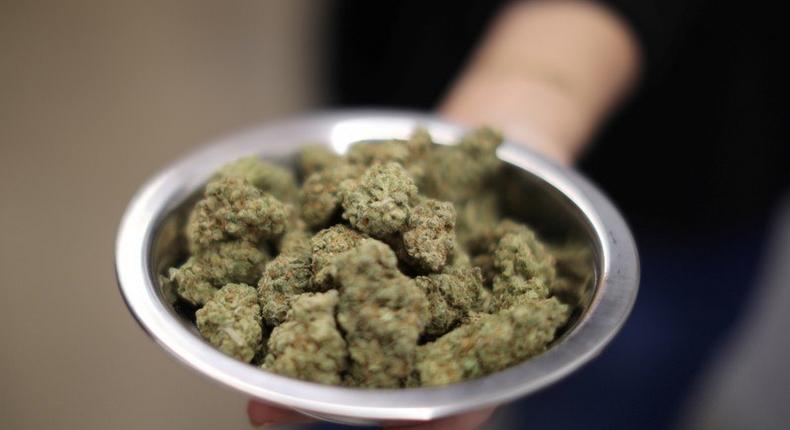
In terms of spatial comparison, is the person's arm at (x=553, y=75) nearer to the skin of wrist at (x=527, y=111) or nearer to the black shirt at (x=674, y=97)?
the skin of wrist at (x=527, y=111)

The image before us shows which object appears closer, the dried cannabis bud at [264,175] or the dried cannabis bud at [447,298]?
the dried cannabis bud at [447,298]

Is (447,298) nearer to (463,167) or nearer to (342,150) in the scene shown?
(463,167)

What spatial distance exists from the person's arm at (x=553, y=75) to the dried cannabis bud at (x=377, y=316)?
23.2 inches

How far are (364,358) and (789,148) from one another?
1287mm

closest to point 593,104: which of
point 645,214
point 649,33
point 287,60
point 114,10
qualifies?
point 649,33

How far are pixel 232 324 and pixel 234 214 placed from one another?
0.52 feet

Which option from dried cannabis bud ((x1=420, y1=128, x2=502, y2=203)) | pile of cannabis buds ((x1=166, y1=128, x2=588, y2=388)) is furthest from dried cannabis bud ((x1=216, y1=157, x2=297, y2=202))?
dried cannabis bud ((x1=420, y1=128, x2=502, y2=203))

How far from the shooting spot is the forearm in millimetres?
1346

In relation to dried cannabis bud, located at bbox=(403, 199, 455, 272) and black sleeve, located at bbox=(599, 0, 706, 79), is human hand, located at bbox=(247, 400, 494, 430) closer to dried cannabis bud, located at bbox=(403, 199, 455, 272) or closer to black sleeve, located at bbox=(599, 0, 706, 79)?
dried cannabis bud, located at bbox=(403, 199, 455, 272)

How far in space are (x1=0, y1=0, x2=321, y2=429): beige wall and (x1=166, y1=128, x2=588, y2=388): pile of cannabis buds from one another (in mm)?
1185

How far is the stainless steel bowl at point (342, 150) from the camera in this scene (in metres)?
0.66

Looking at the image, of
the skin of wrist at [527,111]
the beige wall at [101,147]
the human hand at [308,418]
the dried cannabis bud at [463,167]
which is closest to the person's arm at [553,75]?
the skin of wrist at [527,111]

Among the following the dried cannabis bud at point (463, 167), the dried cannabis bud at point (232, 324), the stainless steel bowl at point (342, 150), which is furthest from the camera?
the dried cannabis bud at point (463, 167)

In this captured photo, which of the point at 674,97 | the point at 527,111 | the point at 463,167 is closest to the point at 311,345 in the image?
the point at 463,167
